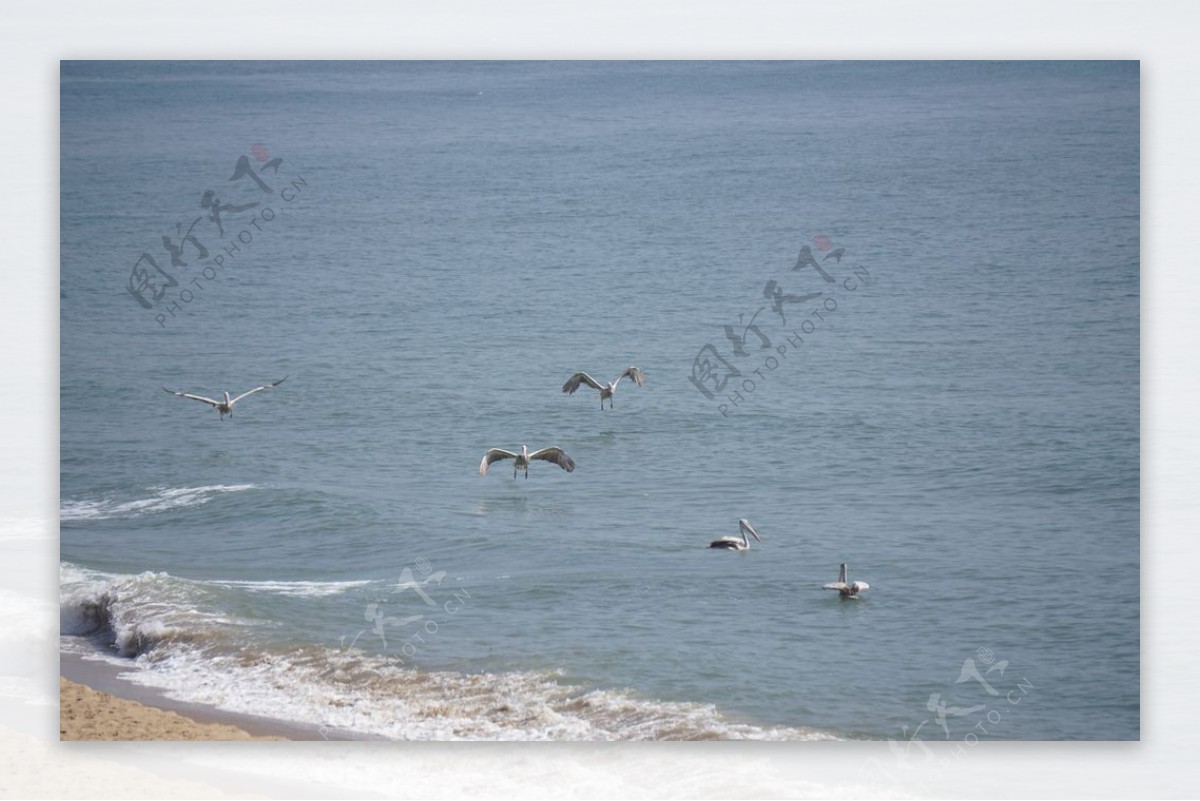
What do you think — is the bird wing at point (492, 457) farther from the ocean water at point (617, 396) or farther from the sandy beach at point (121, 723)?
the sandy beach at point (121, 723)

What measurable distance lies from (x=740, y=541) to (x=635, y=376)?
3.74 feet

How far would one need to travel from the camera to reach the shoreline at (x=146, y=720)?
663 centimetres

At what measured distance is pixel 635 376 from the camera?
8484 mm

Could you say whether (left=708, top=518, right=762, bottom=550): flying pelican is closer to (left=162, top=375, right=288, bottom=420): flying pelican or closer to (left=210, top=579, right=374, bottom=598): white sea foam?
(left=210, top=579, right=374, bottom=598): white sea foam

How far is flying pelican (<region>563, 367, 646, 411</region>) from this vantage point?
8.45 meters

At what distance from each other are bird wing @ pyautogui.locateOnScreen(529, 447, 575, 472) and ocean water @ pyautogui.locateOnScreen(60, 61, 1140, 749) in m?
0.29

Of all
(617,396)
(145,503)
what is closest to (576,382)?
(617,396)

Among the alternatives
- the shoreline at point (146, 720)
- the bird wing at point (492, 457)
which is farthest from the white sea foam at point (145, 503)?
the bird wing at point (492, 457)

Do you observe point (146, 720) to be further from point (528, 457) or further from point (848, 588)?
point (848, 588)

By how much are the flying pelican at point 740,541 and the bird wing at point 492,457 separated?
1.17 metres

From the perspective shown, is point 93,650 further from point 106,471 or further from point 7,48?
point 7,48

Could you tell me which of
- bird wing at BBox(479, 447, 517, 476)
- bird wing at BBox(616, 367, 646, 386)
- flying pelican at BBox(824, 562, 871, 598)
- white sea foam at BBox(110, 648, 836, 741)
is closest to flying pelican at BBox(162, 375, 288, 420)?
bird wing at BBox(479, 447, 517, 476)

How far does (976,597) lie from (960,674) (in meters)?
0.48

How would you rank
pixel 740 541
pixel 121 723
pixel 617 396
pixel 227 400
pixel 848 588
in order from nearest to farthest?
pixel 121 723 < pixel 848 588 < pixel 227 400 < pixel 740 541 < pixel 617 396
